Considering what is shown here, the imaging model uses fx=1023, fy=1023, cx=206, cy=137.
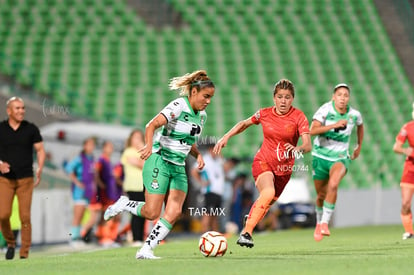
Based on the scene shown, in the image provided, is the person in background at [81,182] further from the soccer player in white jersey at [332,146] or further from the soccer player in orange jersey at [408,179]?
the soccer player in orange jersey at [408,179]

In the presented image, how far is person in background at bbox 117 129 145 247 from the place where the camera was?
16.4 meters

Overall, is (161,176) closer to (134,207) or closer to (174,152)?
(174,152)

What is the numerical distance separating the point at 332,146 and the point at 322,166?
34 cm

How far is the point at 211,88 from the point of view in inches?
428

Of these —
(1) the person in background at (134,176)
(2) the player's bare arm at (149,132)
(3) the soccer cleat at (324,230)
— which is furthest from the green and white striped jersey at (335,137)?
(2) the player's bare arm at (149,132)

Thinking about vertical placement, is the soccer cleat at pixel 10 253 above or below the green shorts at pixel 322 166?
below

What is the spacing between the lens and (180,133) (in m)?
10.9

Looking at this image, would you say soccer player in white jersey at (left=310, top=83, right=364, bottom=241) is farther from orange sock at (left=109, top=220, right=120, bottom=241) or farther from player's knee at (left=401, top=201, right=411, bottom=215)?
orange sock at (left=109, top=220, right=120, bottom=241)

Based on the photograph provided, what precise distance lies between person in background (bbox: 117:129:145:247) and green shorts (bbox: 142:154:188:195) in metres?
5.58

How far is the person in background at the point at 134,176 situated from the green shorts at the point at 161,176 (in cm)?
558

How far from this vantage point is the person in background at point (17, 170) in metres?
13.5

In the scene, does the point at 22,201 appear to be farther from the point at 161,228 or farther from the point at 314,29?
the point at 314,29

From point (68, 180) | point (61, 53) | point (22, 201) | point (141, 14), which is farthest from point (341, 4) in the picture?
point (22, 201)

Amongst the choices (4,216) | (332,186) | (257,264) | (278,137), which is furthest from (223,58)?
(257,264)
